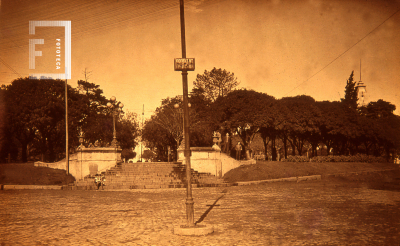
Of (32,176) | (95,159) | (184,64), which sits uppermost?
(184,64)

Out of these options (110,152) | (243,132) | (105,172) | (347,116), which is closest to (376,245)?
(105,172)

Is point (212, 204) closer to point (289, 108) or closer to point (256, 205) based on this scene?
point (256, 205)

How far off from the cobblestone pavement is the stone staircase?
9.27 m

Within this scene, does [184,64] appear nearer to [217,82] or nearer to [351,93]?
[217,82]

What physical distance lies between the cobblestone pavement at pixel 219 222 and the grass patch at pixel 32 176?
12698 mm

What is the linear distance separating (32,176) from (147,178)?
9.16 meters

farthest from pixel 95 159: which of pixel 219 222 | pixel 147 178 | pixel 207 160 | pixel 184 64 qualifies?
pixel 184 64

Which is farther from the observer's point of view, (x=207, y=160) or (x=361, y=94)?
(x=361, y=94)

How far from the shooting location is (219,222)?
1015cm

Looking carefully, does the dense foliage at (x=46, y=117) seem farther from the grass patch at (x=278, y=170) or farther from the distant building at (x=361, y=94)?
the distant building at (x=361, y=94)

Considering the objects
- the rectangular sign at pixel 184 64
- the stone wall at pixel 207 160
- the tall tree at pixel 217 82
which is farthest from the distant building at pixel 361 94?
the rectangular sign at pixel 184 64

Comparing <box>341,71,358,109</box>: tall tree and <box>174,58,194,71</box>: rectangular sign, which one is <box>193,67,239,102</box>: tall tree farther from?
<box>174,58,194,71</box>: rectangular sign

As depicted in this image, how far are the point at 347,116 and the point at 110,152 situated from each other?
98.6 ft

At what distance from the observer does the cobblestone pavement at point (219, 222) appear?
7.94m
